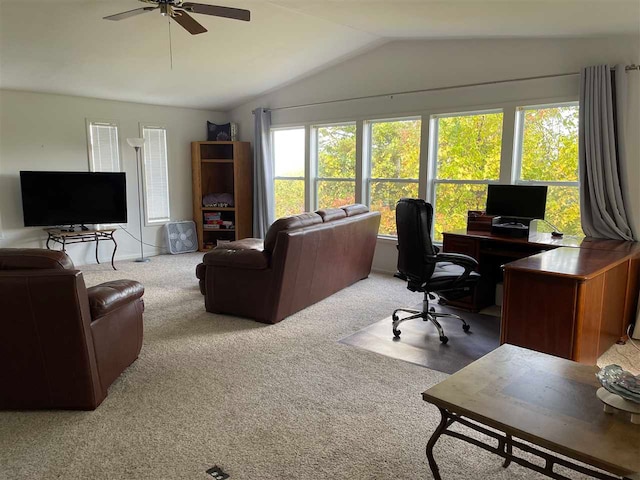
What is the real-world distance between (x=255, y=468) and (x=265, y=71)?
5.23m

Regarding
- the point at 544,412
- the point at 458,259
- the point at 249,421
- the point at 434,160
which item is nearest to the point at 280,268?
the point at 458,259

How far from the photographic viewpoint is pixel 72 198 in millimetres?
5816

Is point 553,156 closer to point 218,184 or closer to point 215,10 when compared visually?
point 215,10

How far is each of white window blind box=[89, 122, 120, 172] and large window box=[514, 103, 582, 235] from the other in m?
5.33

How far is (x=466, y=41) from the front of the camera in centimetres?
489

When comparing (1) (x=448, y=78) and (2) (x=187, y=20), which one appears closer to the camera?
(2) (x=187, y=20)

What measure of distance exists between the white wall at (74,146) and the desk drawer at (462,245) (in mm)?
4615

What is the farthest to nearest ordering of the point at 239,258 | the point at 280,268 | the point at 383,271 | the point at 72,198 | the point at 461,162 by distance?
the point at 383,271 < the point at 72,198 < the point at 461,162 < the point at 239,258 < the point at 280,268

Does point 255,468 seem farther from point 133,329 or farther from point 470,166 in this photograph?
point 470,166

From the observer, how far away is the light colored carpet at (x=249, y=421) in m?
2.04

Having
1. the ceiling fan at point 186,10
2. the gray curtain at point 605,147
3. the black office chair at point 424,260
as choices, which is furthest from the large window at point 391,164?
the ceiling fan at point 186,10

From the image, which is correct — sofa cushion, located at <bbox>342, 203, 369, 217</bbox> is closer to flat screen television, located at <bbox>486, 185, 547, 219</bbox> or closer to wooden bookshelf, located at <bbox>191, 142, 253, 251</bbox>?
flat screen television, located at <bbox>486, 185, 547, 219</bbox>

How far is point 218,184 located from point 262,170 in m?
1.07

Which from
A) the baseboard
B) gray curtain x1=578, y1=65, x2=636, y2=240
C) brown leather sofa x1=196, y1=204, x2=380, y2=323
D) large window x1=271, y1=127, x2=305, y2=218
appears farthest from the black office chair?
large window x1=271, y1=127, x2=305, y2=218
